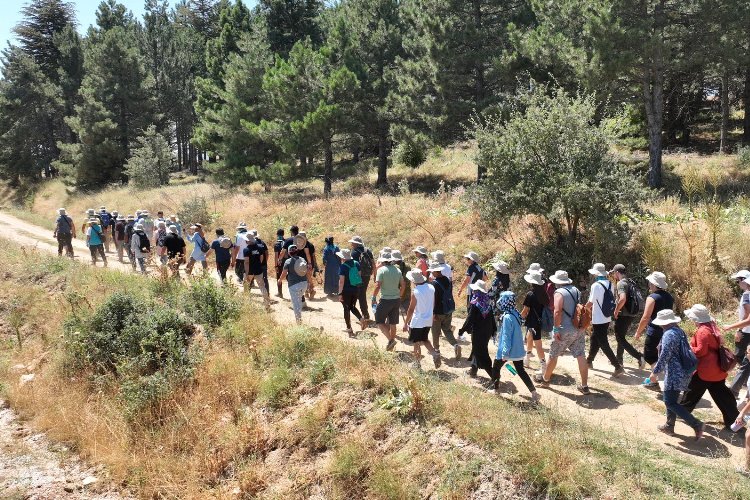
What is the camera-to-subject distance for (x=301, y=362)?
8203 mm

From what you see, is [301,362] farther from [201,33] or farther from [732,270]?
[201,33]

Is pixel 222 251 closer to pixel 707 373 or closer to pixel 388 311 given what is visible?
pixel 388 311

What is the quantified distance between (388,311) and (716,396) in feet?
15.7

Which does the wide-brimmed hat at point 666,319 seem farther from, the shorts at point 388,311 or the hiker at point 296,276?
the hiker at point 296,276

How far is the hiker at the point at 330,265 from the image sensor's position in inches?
482

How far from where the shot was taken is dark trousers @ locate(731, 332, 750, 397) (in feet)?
24.5

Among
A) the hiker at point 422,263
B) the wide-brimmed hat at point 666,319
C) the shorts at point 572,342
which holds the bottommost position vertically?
the shorts at point 572,342

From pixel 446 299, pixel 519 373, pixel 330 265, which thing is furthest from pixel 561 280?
pixel 330 265

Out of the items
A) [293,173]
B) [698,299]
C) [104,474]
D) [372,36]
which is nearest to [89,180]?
[293,173]

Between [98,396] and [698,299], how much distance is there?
11.6 m

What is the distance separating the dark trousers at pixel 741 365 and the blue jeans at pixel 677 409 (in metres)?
1.68

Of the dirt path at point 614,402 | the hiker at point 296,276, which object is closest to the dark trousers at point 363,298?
the dirt path at point 614,402

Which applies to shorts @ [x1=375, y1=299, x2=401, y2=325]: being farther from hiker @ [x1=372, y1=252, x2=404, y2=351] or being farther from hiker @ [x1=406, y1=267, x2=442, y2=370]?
hiker @ [x1=406, y1=267, x2=442, y2=370]

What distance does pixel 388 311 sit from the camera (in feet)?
29.4
